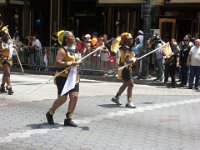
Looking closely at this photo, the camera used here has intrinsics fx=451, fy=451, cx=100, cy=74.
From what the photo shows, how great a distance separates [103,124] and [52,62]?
37.1 feet

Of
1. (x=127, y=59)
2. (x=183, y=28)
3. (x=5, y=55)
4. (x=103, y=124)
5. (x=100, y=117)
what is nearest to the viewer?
(x=103, y=124)

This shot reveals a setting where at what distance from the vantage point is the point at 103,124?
28.6 ft

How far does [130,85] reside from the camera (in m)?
10.6

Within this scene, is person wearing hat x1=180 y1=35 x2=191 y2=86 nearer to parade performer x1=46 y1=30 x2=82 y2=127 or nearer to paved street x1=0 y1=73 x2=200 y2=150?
paved street x1=0 y1=73 x2=200 y2=150

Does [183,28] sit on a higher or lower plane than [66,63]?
higher

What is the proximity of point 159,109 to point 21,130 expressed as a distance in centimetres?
391

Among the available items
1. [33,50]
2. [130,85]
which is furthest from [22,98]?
[33,50]

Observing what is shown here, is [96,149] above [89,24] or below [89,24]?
below

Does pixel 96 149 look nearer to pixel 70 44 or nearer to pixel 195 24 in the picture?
pixel 70 44

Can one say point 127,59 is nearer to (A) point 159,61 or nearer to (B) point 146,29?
(A) point 159,61

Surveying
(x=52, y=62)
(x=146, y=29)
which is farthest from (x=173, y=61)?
(x=52, y=62)

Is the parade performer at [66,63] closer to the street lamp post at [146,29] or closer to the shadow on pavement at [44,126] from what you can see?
the shadow on pavement at [44,126]

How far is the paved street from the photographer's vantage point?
7.18 m

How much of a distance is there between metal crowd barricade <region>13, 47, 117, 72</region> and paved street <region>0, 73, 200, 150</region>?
506 centimetres
